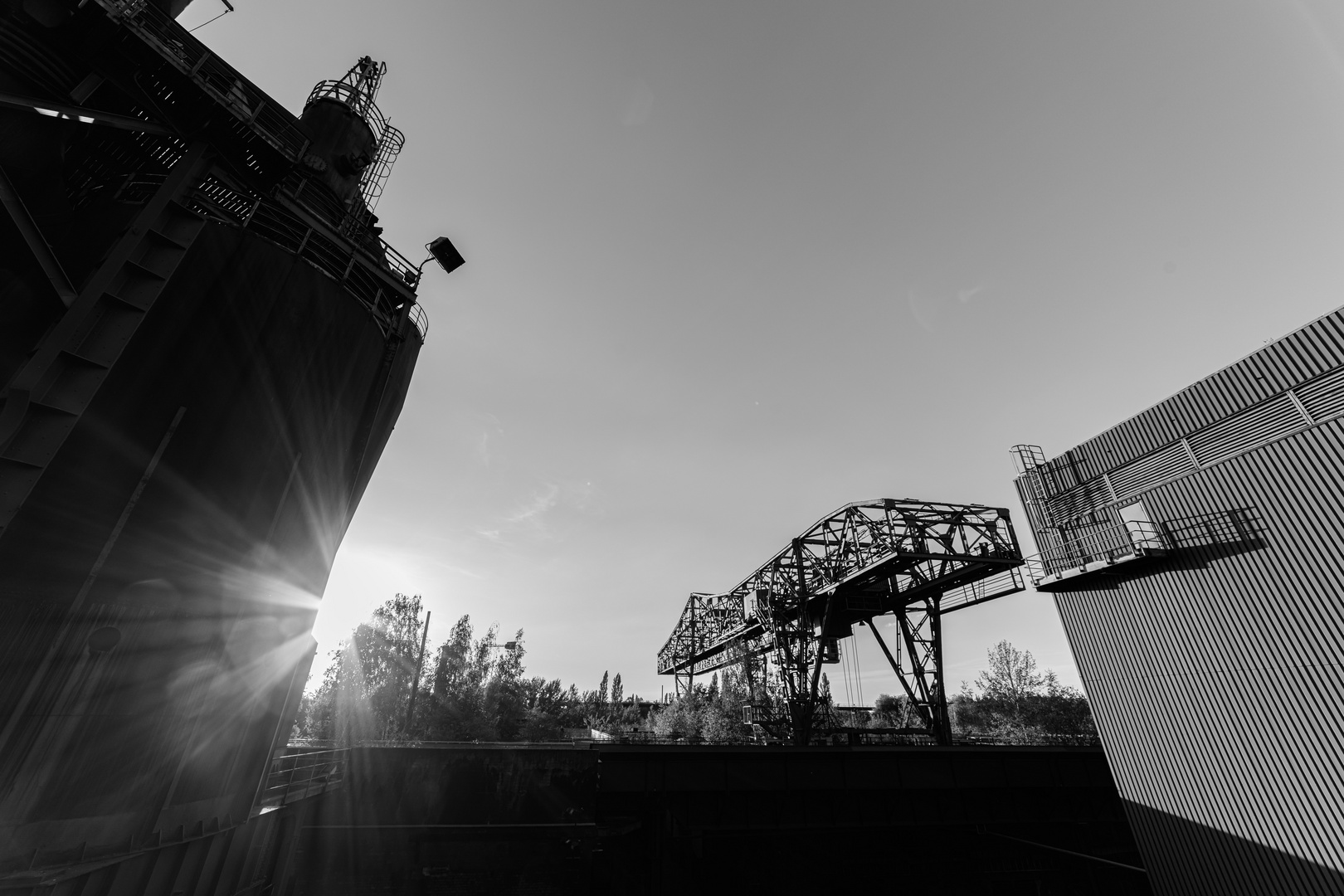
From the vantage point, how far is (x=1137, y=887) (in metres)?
19.1

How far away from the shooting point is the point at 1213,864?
14.0 metres

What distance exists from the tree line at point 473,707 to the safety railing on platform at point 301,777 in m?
7.34

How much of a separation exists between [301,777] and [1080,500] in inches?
1082

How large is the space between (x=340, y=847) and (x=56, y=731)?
37.1 ft

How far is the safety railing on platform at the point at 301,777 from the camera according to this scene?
38.0ft

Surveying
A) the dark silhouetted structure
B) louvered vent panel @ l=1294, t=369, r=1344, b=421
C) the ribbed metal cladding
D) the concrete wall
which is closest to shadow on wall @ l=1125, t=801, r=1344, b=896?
the ribbed metal cladding

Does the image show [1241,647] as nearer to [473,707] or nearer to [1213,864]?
[1213,864]

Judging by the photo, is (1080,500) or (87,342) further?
(1080,500)

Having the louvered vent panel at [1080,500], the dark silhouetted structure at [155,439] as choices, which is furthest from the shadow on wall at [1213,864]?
the dark silhouetted structure at [155,439]

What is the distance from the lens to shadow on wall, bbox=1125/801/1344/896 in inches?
488

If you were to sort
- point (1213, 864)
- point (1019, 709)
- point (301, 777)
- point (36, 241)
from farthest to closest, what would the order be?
1. point (1019, 709)
2. point (301, 777)
3. point (1213, 864)
4. point (36, 241)

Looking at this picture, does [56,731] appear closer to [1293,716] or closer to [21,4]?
[21,4]

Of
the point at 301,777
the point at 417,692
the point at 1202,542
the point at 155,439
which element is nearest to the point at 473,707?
the point at 417,692

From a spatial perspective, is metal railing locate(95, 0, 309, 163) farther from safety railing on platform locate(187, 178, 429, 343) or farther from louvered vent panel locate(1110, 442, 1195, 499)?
louvered vent panel locate(1110, 442, 1195, 499)
